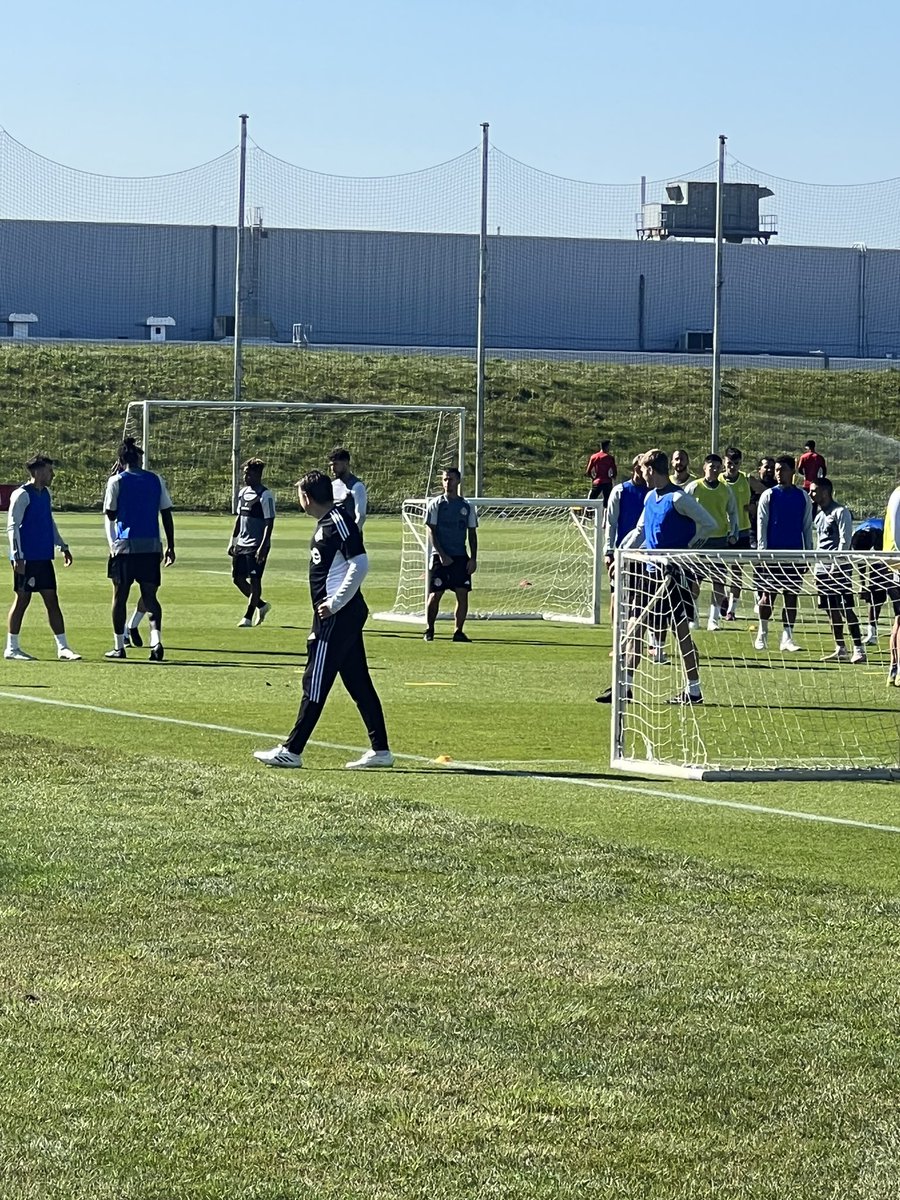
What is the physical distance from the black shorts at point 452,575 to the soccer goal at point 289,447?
2453 centimetres

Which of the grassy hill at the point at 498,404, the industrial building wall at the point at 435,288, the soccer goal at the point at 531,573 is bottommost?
the soccer goal at the point at 531,573

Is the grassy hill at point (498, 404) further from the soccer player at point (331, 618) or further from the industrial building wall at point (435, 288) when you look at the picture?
the soccer player at point (331, 618)

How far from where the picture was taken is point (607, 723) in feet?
46.3

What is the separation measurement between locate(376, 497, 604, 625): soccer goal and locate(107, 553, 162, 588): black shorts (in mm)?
4005

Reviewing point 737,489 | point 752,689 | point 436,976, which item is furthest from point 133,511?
point 436,976

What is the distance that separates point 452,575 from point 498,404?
35.0m

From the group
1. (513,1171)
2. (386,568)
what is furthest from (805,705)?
(386,568)

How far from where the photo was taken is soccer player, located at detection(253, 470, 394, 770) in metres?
11.3

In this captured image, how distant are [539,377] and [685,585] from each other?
43.2 meters

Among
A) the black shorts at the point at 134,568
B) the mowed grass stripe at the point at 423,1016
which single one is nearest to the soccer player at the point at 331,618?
the mowed grass stripe at the point at 423,1016

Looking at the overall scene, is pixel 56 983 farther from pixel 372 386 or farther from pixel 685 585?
pixel 372 386

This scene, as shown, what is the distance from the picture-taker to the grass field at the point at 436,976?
5.27 meters

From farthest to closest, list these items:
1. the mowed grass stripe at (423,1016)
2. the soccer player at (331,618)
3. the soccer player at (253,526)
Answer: the soccer player at (253,526) < the soccer player at (331,618) < the mowed grass stripe at (423,1016)

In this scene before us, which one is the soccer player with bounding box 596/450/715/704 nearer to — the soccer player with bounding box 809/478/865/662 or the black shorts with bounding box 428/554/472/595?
the soccer player with bounding box 809/478/865/662
